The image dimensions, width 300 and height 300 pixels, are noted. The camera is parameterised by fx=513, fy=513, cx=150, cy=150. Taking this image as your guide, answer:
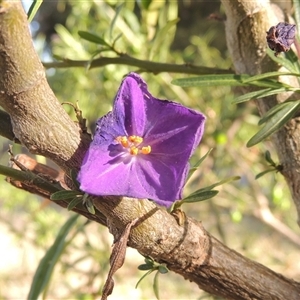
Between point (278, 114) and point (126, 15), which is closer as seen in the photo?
point (278, 114)

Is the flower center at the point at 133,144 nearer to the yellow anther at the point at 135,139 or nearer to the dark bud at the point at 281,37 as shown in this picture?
the yellow anther at the point at 135,139

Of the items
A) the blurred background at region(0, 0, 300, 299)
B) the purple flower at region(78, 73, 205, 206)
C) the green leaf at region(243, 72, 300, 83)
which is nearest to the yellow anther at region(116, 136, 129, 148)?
the purple flower at region(78, 73, 205, 206)

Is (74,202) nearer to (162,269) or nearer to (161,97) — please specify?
(162,269)

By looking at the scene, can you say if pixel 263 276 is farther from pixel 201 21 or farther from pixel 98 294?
pixel 201 21

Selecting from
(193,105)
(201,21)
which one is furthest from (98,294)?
(201,21)

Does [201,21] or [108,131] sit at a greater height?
[201,21]

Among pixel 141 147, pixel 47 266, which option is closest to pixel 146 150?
pixel 141 147
